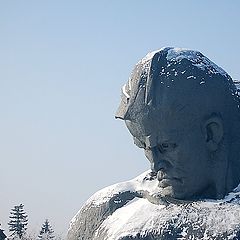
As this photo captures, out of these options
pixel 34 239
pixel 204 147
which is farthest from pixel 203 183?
pixel 34 239

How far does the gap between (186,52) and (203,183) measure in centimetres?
118

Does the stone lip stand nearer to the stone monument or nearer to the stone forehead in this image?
the stone monument

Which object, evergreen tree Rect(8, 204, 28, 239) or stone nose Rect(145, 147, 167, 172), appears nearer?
stone nose Rect(145, 147, 167, 172)

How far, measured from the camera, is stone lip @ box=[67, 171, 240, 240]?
5.70 metres

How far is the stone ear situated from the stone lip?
453mm

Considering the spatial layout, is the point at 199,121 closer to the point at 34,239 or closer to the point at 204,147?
the point at 204,147

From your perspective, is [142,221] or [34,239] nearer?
[142,221]

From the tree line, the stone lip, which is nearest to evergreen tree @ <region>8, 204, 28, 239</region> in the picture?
the tree line

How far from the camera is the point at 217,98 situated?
5.98m

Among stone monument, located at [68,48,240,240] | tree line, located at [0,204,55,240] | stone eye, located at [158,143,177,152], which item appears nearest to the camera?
stone monument, located at [68,48,240,240]

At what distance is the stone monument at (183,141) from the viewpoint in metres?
5.84

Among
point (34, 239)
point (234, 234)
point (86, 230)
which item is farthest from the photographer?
point (34, 239)

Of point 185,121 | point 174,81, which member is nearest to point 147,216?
point 185,121

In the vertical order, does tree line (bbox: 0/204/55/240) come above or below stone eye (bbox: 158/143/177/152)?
below
